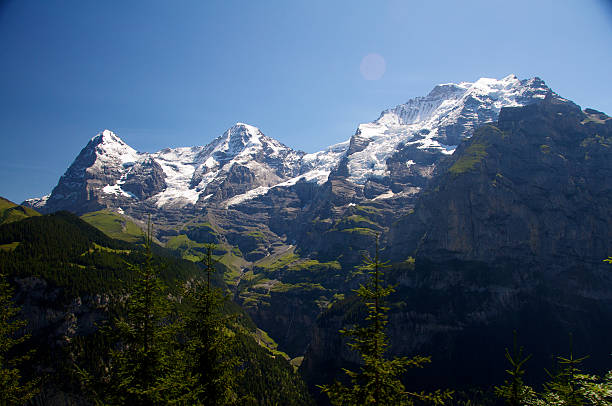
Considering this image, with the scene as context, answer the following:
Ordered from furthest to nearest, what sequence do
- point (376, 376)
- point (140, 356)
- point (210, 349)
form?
point (210, 349)
point (140, 356)
point (376, 376)

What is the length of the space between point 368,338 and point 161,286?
42.8 feet

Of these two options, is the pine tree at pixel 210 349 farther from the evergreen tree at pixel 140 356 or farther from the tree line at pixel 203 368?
the evergreen tree at pixel 140 356

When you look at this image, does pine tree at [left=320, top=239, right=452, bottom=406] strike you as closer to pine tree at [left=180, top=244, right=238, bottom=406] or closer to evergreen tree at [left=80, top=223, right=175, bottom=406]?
pine tree at [left=180, top=244, right=238, bottom=406]

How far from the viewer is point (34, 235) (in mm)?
153000

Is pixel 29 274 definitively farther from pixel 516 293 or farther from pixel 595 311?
pixel 595 311

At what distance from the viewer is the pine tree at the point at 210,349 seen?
2189 cm

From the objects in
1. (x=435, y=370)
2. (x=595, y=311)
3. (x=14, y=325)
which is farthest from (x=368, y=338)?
(x=595, y=311)

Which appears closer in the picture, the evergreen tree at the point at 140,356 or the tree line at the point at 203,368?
the tree line at the point at 203,368

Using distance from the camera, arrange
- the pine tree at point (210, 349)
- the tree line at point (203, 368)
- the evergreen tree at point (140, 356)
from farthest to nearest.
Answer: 1. the pine tree at point (210, 349)
2. the evergreen tree at point (140, 356)
3. the tree line at point (203, 368)

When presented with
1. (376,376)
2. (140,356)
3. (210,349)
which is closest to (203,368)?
(210,349)

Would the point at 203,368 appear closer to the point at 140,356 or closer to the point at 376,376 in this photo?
the point at 140,356

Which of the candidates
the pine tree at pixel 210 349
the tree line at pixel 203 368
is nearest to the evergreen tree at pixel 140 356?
the tree line at pixel 203 368

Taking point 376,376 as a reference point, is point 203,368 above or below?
below

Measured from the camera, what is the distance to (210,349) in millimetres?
21969
